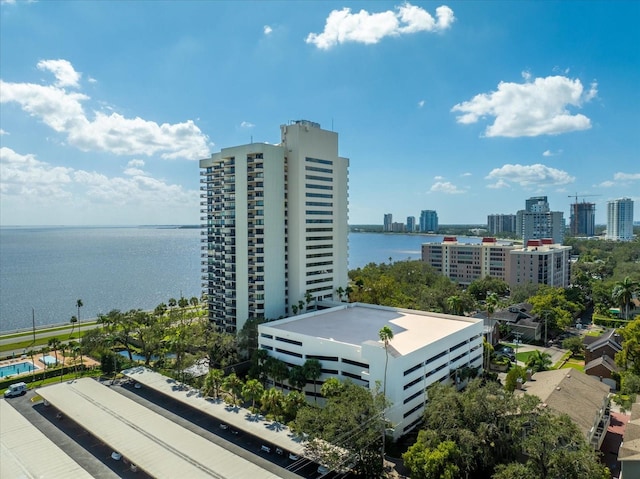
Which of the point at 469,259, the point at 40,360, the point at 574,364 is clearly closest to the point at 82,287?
the point at 40,360

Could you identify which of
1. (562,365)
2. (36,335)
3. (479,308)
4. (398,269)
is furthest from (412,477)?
(398,269)

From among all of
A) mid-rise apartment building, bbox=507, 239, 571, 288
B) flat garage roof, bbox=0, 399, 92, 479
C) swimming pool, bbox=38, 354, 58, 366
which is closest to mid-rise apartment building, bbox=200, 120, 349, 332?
swimming pool, bbox=38, 354, 58, 366

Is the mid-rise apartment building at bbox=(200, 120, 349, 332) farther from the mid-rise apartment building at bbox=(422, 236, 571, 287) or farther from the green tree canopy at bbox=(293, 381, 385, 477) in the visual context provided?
the mid-rise apartment building at bbox=(422, 236, 571, 287)

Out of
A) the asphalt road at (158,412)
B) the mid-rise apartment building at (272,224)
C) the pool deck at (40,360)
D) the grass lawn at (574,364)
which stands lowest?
the grass lawn at (574,364)

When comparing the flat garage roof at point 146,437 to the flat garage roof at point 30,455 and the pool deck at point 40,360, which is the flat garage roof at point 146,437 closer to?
the flat garage roof at point 30,455

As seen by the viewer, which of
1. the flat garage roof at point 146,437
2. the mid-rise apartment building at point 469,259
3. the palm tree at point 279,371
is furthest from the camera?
the mid-rise apartment building at point 469,259

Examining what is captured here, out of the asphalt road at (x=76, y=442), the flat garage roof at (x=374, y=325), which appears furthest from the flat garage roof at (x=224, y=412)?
the flat garage roof at (x=374, y=325)

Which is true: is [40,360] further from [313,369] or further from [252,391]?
[313,369]
